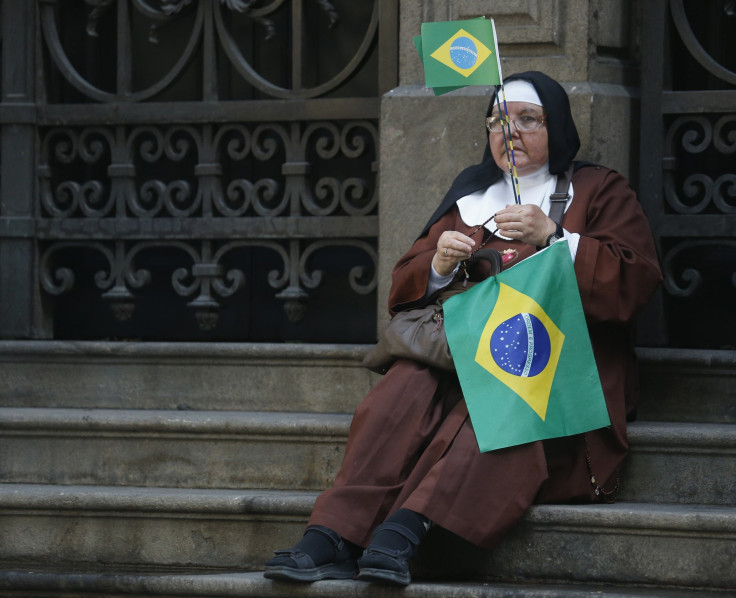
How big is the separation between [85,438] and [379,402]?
126cm

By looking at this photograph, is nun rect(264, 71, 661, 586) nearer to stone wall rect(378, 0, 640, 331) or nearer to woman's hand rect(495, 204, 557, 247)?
woman's hand rect(495, 204, 557, 247)

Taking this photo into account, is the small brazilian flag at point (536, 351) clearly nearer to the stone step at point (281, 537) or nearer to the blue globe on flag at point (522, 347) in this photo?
the blue globe on flag at point (522, 347)

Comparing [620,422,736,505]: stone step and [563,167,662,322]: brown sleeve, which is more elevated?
[563,167,662,322]: brown sleeve

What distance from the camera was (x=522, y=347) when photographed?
4.03 meters

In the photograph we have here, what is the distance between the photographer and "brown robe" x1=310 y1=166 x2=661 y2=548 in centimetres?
390

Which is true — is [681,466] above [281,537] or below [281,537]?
above

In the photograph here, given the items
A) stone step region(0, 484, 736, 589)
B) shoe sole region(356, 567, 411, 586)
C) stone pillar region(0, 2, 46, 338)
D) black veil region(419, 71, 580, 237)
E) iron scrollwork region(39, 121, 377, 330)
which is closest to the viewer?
shoe sole region(356, 567, 411, 586)

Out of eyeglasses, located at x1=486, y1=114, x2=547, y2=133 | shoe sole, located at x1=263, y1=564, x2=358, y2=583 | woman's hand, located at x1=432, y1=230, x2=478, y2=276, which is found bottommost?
shoe sole, located at x1=263, y1=564, x2=358, y2=583

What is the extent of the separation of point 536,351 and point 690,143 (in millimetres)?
1453

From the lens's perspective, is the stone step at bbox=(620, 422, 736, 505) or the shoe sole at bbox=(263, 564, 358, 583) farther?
the stone step at bbox=(620, 422, 736, 505)

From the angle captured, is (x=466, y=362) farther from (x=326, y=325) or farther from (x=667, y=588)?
(x=326, y=325)

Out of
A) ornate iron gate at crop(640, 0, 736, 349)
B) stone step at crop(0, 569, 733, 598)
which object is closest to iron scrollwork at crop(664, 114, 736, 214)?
ornate iron gate at crop(640, 0, 736, 349)

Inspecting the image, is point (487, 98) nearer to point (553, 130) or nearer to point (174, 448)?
point (553, 130)

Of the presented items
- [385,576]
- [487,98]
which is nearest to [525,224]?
[487,98]
